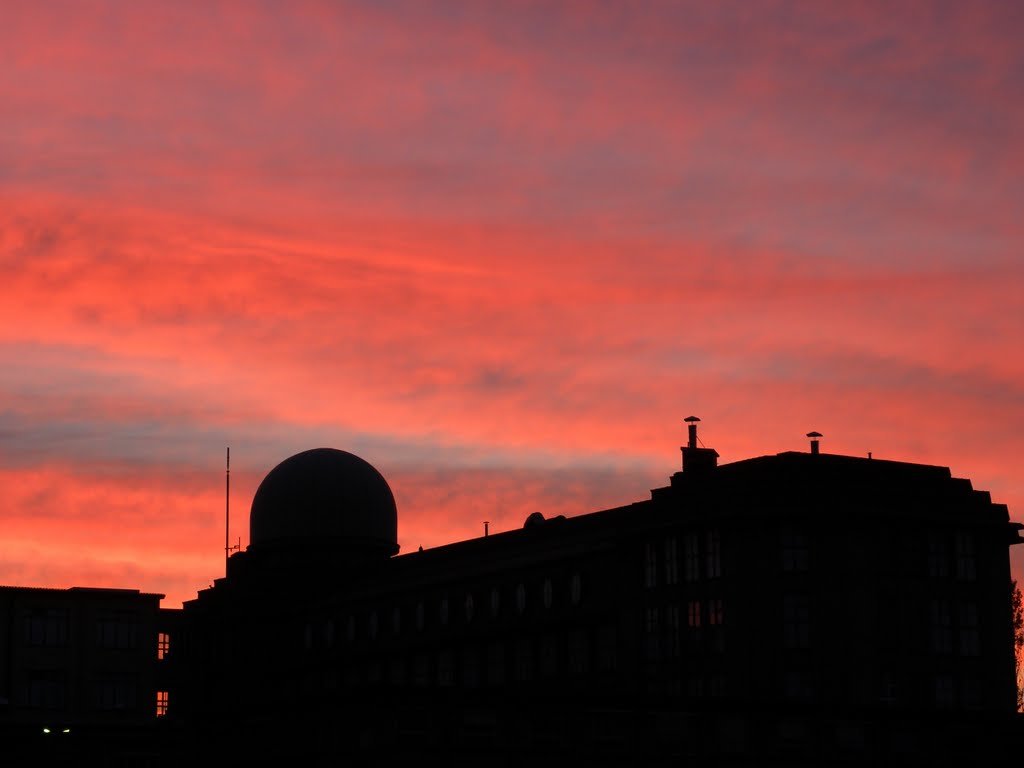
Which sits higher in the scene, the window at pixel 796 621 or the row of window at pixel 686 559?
the row of window at pixel 686 559

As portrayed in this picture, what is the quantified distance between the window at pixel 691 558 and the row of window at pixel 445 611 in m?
9.91

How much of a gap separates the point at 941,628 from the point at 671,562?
15.6 m

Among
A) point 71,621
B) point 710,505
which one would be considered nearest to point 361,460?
point 71,621

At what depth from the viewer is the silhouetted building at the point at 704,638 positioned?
9506 centimetres

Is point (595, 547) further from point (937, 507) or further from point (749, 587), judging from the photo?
point (937, 507)

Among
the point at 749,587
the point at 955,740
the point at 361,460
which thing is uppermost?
the point at 361,460

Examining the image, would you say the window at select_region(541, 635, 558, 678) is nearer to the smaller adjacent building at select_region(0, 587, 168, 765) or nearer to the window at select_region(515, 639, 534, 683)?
the window at select_region(515, 639, 534, 683)

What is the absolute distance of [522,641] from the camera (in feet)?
402

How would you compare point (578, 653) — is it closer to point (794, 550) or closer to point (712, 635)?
point (712, 635)

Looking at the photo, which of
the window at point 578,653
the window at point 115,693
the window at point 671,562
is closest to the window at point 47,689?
the window at point 115,693

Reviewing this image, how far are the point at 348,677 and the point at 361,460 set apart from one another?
19.3 m

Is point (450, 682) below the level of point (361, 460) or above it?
below

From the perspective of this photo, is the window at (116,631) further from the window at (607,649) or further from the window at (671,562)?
the window at (671,562)

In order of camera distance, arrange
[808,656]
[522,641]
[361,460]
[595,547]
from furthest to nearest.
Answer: [361,460] < [522,641] < [595,547] < [808,656]
